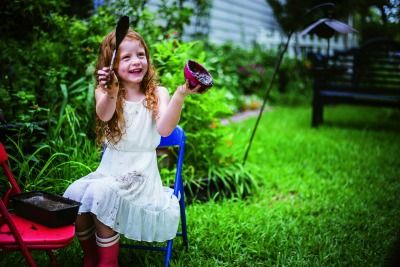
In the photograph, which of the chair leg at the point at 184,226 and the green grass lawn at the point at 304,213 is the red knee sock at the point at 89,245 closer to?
the green grass lawn at the point at 304,213

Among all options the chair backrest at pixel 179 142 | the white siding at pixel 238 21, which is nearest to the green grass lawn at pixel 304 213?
the chair backrest at pixel 179 142

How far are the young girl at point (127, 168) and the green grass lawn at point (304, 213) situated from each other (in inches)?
16.3

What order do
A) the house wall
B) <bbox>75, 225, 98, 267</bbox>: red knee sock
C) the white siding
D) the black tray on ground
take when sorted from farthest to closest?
the white siding
the house wall
<bbox>75, 225, 98, 267</bbox>: red knee sock
the black tray on ground

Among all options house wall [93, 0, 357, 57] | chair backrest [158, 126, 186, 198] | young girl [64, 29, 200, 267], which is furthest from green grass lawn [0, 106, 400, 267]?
house wall [93, 0, 357, 57]

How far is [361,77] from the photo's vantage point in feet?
22.2

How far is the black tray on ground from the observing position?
5.66 feet

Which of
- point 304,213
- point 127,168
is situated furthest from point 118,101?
point 304,213

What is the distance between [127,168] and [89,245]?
430 mm

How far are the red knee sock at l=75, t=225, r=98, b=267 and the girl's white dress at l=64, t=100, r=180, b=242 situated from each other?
7.4 inches

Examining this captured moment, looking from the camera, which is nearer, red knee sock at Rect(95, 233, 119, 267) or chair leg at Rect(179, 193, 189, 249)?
red knee sock at Rect(95, 233, 119, 267)

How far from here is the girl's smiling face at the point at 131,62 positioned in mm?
2062

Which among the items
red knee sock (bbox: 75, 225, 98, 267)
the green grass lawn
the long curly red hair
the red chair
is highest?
the long curly red hair

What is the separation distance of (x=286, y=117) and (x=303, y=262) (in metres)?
4.95

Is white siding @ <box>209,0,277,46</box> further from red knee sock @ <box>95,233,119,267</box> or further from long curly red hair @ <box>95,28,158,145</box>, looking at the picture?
red knee sock @ <box>95,233,119,267</box>
